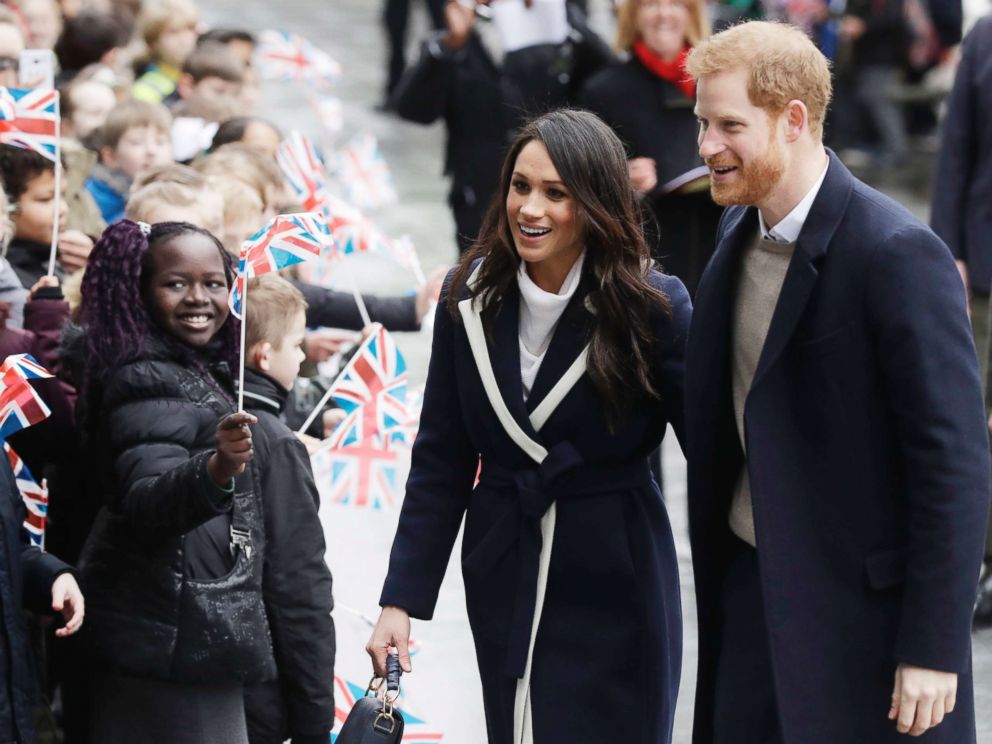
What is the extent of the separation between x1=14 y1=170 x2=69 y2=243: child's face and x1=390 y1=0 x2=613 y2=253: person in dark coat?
2.81 metres

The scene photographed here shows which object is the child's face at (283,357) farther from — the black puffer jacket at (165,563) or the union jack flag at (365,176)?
the union jack flag at (365,176)

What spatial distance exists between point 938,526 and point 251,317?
1.89m

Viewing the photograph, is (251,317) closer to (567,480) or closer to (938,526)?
(567,480)

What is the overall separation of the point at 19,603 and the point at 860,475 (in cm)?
176

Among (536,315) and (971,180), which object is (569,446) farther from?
(971,180)

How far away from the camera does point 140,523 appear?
3787 mm

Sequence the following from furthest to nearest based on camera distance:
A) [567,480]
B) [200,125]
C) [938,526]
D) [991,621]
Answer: [200,125], [991,621], [567,480], [938,526]

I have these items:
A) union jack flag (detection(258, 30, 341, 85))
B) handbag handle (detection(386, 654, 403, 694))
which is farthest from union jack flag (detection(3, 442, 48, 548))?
union jack flag (detection(258, 30, 341, 85))

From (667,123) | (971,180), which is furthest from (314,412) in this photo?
(971,180)

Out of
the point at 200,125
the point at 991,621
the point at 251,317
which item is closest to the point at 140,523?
the point at 251,317

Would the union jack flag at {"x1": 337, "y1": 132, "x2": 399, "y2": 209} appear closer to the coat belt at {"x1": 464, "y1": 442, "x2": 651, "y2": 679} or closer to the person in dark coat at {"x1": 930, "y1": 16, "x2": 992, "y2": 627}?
A: the person in dark coat at {"x1": 930, "y1": 16, "x2": 992, "y2": 627}

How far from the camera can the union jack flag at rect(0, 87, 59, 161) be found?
507cm

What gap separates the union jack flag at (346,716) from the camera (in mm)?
4770

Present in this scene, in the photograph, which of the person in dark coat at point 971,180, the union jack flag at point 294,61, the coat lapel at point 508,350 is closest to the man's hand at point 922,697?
the coat lapel at point 508,350
